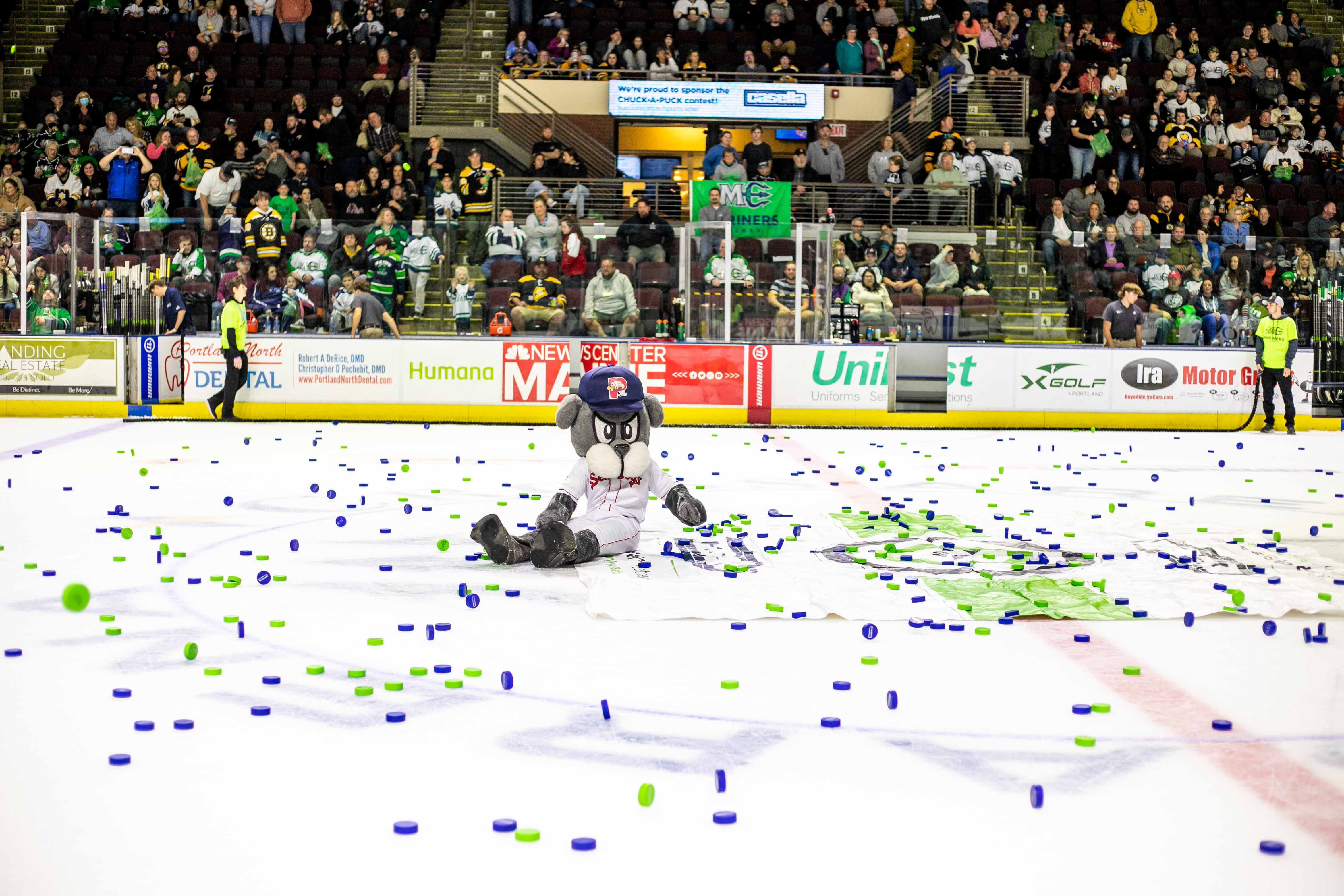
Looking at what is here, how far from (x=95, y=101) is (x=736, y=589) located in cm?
1892

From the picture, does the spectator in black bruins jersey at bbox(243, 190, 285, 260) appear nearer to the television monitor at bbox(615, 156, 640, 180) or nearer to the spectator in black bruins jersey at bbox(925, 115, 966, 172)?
the spectator in black bruins jersey at bbox(925, 115, 966, 172)

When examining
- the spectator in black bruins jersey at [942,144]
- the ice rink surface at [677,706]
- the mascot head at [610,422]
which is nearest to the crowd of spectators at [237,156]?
the spectator in black bruins jersey at [942,144]

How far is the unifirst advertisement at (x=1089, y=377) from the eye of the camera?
15797mm

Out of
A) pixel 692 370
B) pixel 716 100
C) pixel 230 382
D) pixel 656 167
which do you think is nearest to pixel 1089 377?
pixel 692 370

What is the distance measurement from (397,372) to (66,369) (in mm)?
3975

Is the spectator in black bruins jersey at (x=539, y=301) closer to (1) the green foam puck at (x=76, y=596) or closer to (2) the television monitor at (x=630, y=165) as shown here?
(2) the television monitor at (x=630, y=165)

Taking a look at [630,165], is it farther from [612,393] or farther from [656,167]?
[612,393]

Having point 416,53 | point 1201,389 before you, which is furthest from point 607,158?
point 1201,389

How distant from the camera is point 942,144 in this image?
19.3 metres

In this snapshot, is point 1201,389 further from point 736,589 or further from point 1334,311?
point 736,589

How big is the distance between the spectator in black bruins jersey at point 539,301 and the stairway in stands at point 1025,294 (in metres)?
5.27

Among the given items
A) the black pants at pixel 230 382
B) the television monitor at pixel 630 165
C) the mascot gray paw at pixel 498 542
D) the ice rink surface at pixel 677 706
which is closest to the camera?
the ice rink surface at pixel 677 706

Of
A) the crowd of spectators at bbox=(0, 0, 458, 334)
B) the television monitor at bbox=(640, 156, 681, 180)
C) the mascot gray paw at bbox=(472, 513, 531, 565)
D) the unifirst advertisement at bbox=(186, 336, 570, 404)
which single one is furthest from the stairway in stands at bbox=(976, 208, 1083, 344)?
the television monitor at bbox=(640, 156, 681, 180)

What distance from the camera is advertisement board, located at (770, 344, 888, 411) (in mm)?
15562
